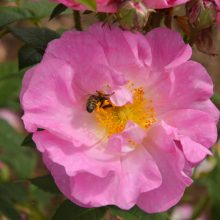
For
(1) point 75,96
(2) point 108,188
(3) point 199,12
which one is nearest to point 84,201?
(2) point 108,188

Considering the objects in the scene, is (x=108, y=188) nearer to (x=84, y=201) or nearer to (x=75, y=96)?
(x=84, y=201)

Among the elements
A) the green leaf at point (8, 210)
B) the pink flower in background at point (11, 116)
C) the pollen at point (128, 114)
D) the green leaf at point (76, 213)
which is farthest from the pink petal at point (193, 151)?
the pink flower in background at point (11, 116)

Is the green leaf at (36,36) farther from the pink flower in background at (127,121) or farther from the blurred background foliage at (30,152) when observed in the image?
the pink flower in background at (127,121)

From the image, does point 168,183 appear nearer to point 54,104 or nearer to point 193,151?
point 193,151

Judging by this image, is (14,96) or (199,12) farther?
(14,96)

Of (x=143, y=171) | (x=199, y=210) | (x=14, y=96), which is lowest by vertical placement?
(x=199, y=210)

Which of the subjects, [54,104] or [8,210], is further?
[8,210]

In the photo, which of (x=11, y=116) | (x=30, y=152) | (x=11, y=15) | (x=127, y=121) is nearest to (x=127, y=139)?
(x=127, y=121)
